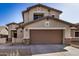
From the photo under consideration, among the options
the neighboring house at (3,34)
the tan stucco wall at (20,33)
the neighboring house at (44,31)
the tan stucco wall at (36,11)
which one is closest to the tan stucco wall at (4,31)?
the neighboring house at (3,34)

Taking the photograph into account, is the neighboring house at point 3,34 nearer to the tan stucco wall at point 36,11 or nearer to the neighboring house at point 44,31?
the neighboring house at point 44,31

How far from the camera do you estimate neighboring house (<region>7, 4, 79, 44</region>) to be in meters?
16.8

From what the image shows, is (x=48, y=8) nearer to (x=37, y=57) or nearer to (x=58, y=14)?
(x=58, y=14)

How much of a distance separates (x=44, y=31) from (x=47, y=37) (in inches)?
25.9

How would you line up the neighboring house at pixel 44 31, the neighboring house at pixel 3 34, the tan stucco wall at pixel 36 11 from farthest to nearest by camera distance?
1. the tan stucco wall at pixel 36 11
2. the neighboring house at pixel 3 34
3. the neighboring house at pixel 44 31

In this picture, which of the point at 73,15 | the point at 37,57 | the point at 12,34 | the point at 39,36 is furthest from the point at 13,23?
the point at 37,57

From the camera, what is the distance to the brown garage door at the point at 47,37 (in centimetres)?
1725

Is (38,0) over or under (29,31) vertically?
over

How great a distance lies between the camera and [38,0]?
11680mm

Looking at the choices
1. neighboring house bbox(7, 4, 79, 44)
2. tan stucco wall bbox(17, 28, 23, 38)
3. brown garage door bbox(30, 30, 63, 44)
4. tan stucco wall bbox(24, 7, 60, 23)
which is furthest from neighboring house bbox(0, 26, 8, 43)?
tan stucco wall bbox(24, 7, 60, 23)

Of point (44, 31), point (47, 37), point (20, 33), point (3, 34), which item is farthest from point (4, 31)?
point (47, 37)

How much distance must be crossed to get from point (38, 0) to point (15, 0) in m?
1.51

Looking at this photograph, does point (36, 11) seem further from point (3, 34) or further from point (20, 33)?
point (3, 34)

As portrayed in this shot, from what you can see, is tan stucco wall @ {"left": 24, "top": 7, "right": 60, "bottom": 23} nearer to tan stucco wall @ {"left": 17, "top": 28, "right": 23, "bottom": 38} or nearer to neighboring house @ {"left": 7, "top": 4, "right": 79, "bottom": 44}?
neighboring house @ {"left": 7, "top": 4, "right": 79, "bottom": 44}
